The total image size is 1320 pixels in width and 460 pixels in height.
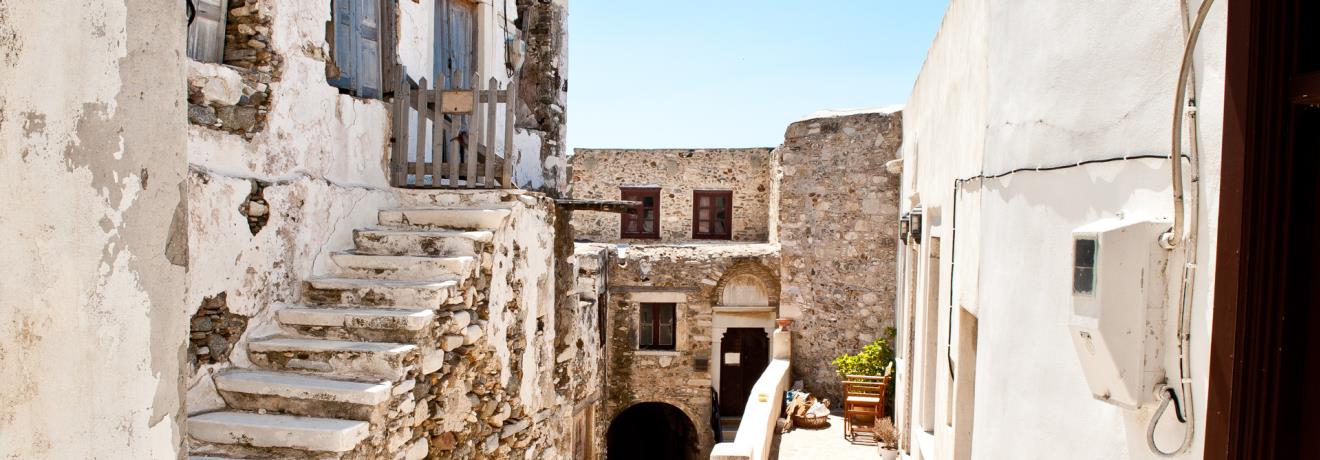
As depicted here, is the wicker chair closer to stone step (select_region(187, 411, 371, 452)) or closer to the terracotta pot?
the terracotta pot

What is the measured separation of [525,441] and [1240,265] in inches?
227

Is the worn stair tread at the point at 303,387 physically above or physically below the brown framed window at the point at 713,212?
below

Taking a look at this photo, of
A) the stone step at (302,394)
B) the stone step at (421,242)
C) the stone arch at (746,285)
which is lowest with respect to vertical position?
the stone arch at (746,285)

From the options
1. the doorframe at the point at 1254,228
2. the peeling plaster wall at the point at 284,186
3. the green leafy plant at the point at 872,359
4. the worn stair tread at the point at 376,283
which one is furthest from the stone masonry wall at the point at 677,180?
the doorframe at the point at 1254,228

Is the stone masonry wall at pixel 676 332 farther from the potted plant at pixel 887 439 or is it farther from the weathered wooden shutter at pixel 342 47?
the weathered wooden shutter at pixel 342 47

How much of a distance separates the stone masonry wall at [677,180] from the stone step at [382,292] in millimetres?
14663

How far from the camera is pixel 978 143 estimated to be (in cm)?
359

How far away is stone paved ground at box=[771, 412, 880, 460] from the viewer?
9062 mm

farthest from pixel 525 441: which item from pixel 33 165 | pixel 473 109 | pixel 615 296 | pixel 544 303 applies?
pixel 615 296

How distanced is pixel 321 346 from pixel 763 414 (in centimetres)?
548

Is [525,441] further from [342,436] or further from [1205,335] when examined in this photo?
[1205,335]

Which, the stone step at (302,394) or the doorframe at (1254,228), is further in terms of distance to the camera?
the stone step at (302,394)

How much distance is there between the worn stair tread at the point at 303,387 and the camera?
4.29m

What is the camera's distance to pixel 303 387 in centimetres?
435
